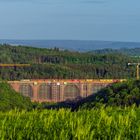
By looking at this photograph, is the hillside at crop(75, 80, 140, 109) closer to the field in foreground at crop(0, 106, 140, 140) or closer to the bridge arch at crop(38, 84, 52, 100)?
the field in foreground at crop(0, 106, 140, 140)

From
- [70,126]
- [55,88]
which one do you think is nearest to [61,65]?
[55,88]

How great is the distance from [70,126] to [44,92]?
13116 cm

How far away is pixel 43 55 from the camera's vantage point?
632ft

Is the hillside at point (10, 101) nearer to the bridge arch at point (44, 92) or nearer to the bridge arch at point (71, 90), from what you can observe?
the bridge arch at point (44, 92)

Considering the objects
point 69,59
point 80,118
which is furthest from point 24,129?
point 69,59

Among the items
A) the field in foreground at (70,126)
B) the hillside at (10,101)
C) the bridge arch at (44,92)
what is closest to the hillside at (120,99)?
the field in foreground at (70,126)

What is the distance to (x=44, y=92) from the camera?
141m

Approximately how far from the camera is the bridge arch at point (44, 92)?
452 ft

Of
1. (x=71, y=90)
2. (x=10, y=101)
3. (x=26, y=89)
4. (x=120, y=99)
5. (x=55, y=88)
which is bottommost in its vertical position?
(x=71, y=90)

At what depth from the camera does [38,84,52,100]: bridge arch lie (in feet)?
452

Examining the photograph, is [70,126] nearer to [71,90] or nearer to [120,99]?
[120,99]

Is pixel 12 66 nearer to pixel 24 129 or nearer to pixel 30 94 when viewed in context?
pixel 30 94

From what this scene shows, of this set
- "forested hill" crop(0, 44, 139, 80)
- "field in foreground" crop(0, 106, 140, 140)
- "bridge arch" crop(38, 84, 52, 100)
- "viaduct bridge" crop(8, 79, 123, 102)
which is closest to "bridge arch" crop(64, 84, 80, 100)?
"viaduct bridge" crop(8, 79, 123, 102)

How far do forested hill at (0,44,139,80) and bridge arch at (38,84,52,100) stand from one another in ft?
48.3
